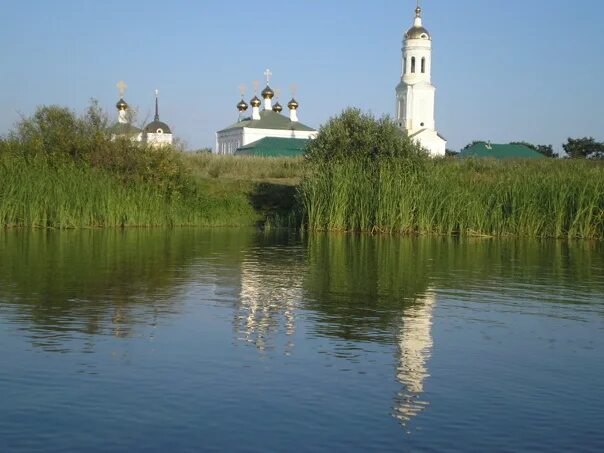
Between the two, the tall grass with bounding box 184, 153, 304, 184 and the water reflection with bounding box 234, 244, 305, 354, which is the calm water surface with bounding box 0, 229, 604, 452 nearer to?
the water reflection with bounding box 234, 244, 305, 354

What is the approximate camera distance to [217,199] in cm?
4212

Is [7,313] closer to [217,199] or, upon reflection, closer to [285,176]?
[217,199]

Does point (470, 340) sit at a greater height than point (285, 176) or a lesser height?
lesser

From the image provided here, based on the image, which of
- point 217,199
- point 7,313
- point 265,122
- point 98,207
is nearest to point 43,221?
point 98,207

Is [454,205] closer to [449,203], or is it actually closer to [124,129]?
[449,203]

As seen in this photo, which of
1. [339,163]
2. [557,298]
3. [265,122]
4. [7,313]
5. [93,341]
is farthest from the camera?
[265,122]

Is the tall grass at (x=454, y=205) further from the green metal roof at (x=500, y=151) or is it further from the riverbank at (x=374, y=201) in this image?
the green metal roof at (x=500, y=151)

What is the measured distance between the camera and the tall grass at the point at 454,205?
34.6 meters

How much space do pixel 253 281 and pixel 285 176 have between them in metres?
34.2

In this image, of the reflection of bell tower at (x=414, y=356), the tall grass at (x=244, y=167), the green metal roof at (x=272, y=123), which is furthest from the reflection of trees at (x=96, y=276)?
the green metal roof at (x=272, y=123)

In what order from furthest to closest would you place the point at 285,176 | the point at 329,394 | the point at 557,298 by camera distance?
the point at 285,176
the point at 557,298
the point at 329,394

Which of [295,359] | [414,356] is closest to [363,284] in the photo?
[414,356]

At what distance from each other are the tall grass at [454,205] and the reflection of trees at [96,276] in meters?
5.23

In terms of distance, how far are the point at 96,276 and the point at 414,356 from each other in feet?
28.9
